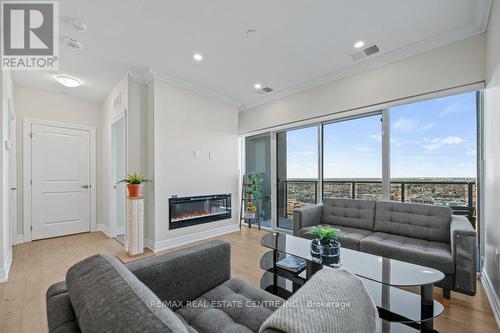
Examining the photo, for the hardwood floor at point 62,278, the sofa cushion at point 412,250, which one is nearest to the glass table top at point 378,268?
the sofa cushion at point 412,250

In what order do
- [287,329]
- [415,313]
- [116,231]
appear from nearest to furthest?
[287,329] → [415,313] → [116,231]

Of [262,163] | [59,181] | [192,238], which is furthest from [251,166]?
[59,181]

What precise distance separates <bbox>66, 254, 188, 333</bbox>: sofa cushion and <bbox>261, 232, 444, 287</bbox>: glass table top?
4.87 ft

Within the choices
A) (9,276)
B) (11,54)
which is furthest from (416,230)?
(11,54)

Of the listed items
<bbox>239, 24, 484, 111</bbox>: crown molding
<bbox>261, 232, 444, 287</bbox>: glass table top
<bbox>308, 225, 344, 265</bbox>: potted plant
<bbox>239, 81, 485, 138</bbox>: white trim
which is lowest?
<bbox>261, 232, 444, 287</bbox>: glass table top

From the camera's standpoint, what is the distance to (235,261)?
2.94 meters

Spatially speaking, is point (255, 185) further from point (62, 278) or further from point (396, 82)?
point (62, 278)

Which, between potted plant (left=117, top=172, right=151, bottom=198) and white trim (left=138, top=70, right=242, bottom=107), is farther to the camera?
white trim (left=138, top=70, right=242, bottom=107)

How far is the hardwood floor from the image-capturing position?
1.74 metres

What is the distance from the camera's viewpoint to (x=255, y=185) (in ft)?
15.7

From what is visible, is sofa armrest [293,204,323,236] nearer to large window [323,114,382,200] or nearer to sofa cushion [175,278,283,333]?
large window [323,114,382,200]

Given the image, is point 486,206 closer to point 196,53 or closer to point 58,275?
point 196,53

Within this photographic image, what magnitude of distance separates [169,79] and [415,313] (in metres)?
3.96

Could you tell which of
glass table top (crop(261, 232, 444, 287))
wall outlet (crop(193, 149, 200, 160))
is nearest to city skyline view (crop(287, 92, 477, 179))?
glass table top (crop(261, 232, 444, 287))
